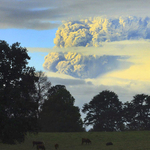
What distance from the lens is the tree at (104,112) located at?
3871 inches

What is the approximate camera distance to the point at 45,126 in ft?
299

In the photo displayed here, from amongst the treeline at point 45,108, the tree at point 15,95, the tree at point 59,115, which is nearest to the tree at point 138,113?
the treeline at point 45,108

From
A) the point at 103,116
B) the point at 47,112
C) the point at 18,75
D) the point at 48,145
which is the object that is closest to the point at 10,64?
the point at 18,75

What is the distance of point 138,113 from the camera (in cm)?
9919

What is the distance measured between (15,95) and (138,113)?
221 ft

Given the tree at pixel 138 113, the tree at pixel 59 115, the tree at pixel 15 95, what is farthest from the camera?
the tree at pixel 138 113

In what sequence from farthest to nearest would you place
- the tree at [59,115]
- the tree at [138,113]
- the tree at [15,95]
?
the tree at [138,113], the tree at [59,115], the tree at [15,95]

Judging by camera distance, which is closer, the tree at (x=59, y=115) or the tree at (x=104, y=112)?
the tree at (x=59, y=115)

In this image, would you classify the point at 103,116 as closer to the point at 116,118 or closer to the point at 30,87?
the point at 116,118

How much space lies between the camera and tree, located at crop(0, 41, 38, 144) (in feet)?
126

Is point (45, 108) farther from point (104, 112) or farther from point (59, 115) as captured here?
point (104, 112)

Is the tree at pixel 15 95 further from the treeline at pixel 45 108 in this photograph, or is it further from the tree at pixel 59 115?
the tree at pixel 59 115

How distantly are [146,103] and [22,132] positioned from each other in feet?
218

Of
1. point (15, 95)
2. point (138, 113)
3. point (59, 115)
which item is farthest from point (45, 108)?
point (15, 95)
